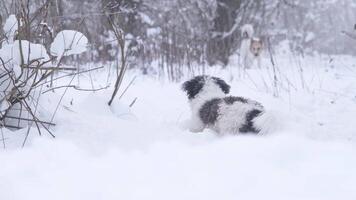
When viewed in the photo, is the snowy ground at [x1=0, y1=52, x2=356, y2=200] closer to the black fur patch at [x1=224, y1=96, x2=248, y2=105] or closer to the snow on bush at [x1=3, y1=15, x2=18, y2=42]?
the snow on bush at [x1=3, y1=15, x2=18, y2=42]

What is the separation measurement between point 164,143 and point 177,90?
12.4 feet

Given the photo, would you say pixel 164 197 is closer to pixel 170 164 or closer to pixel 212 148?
pixel 170 164

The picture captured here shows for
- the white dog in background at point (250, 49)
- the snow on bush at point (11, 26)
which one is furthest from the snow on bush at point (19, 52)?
the white dog in background at point (250, 49)

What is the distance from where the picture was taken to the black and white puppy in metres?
3.79

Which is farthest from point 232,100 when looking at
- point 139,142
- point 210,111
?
point 139,142

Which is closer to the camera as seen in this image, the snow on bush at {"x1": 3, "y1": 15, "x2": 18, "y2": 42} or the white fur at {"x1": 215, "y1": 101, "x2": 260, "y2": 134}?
the snow on bush at {"x1": 3, "y1": 15, "x2": 18, "y2": 42}

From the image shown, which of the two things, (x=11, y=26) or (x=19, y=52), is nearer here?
(x=19, y=52)

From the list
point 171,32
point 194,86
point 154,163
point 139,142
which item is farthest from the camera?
point 171,32

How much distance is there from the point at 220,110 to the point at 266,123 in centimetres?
84

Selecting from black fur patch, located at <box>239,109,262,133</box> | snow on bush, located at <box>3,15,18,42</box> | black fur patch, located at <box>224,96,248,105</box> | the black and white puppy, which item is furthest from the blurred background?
snow on bush, located at <box>3,15,18,42</box>

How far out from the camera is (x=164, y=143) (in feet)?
9.53

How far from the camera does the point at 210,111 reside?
14.8ft

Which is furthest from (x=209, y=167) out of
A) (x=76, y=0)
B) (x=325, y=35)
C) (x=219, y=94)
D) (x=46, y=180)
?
(x=325, y=35)

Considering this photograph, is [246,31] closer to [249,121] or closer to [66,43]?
[249,121]
